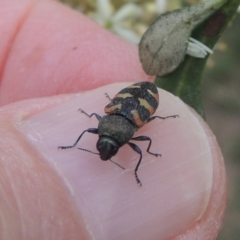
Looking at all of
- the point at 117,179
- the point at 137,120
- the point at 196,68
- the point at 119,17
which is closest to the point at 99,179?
the point at 117,179

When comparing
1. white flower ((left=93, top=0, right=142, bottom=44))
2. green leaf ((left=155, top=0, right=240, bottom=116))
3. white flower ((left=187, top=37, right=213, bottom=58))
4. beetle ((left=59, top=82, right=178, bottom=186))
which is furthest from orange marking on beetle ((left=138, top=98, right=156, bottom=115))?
white flower ((left=93, top=0, right=142, bottom=44))


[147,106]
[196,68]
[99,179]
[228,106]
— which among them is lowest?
[228,106]

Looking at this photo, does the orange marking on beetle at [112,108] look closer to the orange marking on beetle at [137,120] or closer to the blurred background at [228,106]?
the orange marking on beetle at [137,120]

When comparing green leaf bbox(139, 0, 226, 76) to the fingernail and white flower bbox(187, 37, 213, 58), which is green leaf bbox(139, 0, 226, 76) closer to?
white flower bbox(187, 37, 213, 58)

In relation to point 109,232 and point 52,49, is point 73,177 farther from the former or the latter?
point 52,49

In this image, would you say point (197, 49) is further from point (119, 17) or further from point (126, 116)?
point (119, 17)

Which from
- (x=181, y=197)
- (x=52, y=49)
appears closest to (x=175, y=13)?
(x=181, y=197)
